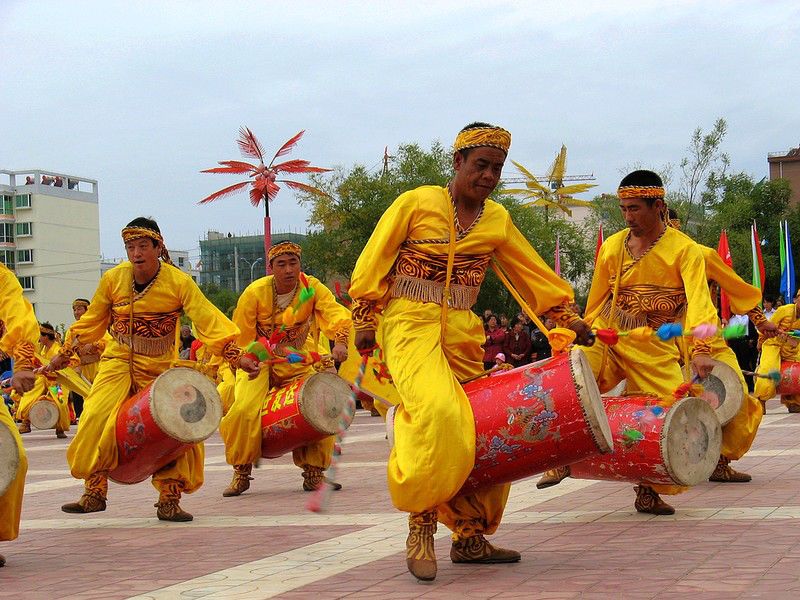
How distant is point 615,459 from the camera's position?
7230 mm

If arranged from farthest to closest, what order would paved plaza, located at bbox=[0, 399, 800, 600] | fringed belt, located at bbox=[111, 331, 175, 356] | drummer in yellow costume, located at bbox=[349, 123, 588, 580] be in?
fringed belt, located at bbox=[111, 331, 175, 356] < drummer in yellow costume, located at bbox=[349, 123, 588, 580] < paved plaza, located at bbox=[0, 399, 800, 600]

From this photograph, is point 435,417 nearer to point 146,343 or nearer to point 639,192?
point 639,192

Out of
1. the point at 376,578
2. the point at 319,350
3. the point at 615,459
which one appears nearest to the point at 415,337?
the point at 376,578

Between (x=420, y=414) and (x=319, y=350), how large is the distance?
6.09m

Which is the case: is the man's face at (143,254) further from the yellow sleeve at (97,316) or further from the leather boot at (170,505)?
the leather boot at (170,505)

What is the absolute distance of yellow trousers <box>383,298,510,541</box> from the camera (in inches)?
220

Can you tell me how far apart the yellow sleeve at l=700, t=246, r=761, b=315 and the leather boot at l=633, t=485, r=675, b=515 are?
2.15 meters

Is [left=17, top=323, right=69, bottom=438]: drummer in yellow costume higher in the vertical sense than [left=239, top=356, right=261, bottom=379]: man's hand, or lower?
lower

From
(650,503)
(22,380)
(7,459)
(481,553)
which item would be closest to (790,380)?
(650,503)

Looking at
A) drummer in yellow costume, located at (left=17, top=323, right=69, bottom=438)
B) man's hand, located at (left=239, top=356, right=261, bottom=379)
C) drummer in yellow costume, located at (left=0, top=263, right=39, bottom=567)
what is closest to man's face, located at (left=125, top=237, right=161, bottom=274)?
man's hand, located at (left=239, top=356, right=261, bottom=379)

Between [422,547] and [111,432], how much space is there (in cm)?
355

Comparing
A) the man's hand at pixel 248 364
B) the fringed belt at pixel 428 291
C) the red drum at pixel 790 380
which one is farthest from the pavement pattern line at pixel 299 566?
the red drum at pixel 790 380

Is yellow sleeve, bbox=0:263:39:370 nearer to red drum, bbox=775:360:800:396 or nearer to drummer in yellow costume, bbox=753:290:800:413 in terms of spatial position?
drummer in yellow costume, bbox=753:290:800:413

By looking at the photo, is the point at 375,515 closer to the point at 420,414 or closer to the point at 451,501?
the point at 451,501
